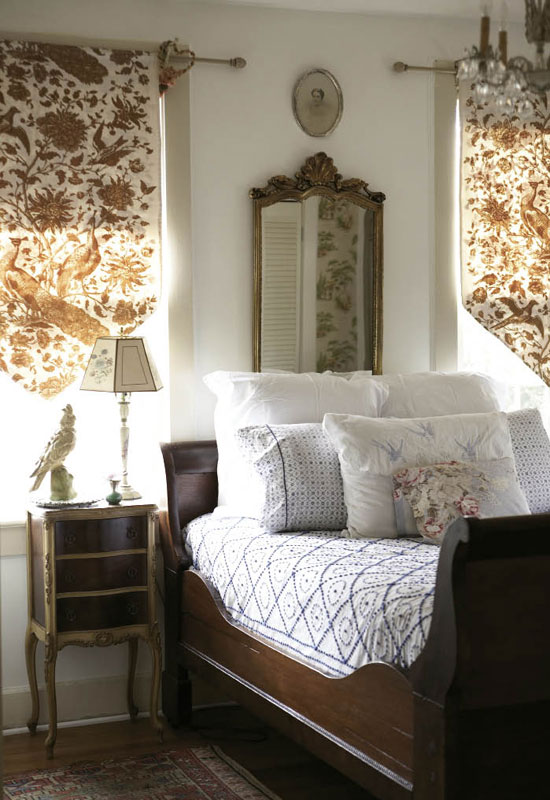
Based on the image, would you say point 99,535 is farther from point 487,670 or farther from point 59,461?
point 487,670

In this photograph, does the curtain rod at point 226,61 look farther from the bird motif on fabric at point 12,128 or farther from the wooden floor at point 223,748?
the wooden floor at point 223,748

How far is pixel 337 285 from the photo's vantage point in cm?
407

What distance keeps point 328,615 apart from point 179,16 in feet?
7.92

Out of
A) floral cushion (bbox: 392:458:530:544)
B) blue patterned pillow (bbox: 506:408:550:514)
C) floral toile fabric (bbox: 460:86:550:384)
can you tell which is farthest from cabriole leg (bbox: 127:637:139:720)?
floral toile fabric (bbox: 460:86:550:384)

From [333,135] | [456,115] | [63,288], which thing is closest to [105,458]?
[63,288]

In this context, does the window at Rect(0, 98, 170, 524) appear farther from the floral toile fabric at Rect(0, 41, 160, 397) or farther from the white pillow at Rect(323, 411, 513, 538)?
the white pillow at Rect(323, 411, 513, 538)

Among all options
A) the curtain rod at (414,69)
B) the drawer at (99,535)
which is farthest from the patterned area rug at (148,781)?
the curtain rod at (414,69)

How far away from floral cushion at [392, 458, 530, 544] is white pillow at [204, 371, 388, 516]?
1.80 ft

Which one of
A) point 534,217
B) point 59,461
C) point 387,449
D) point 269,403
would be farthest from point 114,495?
point 534,217

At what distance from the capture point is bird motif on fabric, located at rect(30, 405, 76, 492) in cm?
350

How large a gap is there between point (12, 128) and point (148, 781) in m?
2.26

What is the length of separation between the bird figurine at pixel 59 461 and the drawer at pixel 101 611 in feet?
1.18

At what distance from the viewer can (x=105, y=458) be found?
3980mm

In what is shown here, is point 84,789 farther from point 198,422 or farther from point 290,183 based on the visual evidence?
point 290,183
